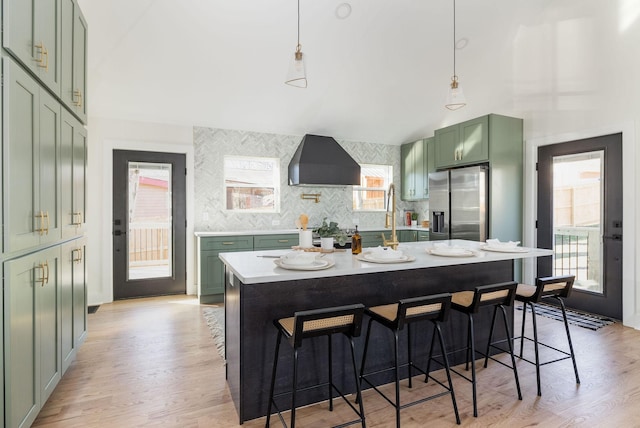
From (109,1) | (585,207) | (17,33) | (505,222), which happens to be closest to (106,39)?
(109,1)

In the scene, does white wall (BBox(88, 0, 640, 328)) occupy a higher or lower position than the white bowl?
higher

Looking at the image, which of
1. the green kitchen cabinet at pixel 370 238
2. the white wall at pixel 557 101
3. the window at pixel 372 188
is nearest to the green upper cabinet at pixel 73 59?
the white wall at pixel 557 101

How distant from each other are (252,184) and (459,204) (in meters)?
3.03

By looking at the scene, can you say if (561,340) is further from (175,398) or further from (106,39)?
(106,39)

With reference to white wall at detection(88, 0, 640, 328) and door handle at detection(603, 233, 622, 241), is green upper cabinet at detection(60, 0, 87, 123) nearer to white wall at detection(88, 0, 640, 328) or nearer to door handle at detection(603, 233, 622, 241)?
white wall at detection(88, 0, 640, 328)

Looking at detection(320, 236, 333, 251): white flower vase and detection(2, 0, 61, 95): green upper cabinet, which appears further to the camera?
detection(320, 236, 333, 251): white flower vase

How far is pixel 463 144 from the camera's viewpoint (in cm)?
477

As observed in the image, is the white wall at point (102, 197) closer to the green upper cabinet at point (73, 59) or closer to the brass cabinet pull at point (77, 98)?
the green upper cabinet at point (73, 59)

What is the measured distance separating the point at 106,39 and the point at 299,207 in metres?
3.20

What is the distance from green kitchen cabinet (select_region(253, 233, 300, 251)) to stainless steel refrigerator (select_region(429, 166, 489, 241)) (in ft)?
6.97

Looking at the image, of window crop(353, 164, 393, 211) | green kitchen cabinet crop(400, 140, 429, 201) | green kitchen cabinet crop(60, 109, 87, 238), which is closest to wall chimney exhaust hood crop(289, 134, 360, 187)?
window crop(353, 164, 393, 211)

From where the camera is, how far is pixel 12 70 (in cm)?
153

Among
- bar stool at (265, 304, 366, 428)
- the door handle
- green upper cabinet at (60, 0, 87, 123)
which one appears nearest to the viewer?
bar stool at (265, 304, 366, 428)

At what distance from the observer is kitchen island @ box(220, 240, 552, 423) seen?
1.94 meters
